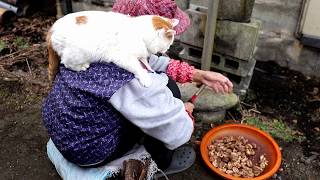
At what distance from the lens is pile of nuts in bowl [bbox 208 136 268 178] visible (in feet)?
8.73

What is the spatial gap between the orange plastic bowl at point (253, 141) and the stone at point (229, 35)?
591 mm

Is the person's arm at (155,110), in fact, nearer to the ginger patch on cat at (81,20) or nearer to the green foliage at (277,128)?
the ginger patch on cat at (81,20)

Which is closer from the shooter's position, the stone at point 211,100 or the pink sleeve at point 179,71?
the pink sleeve at point 179,71

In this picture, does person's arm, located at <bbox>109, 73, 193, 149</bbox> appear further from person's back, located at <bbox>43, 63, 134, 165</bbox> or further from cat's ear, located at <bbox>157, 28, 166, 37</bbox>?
cat's ear, located at <bbox>157, 28, 166, 37</bbox>

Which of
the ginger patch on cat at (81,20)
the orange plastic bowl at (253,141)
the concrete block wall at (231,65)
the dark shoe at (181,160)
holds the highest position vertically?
the ginger patch on cat at (81,20)

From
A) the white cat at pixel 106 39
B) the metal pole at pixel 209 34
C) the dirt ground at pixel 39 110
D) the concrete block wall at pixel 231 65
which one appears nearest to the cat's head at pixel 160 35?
the white cat at pixel 106 39

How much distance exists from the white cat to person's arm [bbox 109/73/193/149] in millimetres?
69

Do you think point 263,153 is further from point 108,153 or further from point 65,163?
point 65,163

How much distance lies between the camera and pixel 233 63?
3.22m

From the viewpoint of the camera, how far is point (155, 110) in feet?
6.42

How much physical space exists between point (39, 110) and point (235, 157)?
5.86ft

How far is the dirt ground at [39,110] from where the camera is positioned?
2.81 metres

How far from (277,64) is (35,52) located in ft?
8.56

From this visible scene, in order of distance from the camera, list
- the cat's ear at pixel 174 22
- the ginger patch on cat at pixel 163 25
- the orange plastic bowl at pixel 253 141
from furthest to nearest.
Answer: the orange plastic bowl at pixel 253 141
the cat's ear at pixel 174 22
the ginger patch on cat at pixel 163 25
